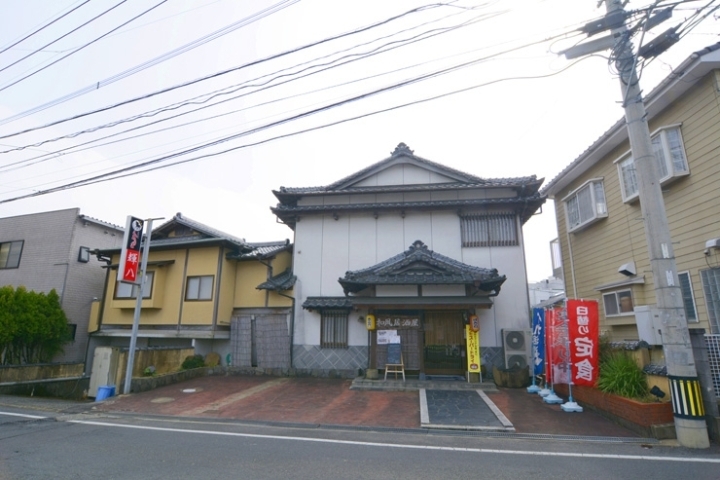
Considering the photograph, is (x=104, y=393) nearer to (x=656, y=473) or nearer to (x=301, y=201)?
(x=301, y=201)

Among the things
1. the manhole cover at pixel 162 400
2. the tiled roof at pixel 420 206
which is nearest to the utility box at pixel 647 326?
the tiled roof at pixel 420 206

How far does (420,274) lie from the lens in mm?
13195

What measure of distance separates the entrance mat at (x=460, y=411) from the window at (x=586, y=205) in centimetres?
708

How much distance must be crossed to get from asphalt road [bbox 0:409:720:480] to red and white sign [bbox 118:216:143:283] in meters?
6.04

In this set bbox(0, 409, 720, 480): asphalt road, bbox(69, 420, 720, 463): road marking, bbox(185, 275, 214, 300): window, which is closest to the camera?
bbox(0, 409, 720, 480): asphalt road

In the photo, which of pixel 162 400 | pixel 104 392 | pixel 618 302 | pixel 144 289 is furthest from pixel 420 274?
pixel 144 289

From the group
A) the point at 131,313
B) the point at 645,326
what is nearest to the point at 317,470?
the point at 645,326

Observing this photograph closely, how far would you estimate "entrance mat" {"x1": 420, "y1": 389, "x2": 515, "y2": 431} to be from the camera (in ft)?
25.9

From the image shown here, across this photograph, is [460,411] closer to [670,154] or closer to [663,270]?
[663,270]

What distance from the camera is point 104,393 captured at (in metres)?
11.6

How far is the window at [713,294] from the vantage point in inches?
328

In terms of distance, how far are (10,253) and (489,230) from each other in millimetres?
24711

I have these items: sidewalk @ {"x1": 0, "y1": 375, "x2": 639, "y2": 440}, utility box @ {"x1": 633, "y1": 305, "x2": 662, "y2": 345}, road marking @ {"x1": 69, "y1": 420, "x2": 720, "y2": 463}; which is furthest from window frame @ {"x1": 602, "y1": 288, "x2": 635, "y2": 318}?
road marking @ {"x1": 69, "y1": 420, "x2": 720, "y2": 463}

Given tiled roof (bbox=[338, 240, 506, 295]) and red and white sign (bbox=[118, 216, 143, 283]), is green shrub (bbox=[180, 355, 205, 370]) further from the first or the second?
tiled roof (bbox=[338, 240, 506, 295])
